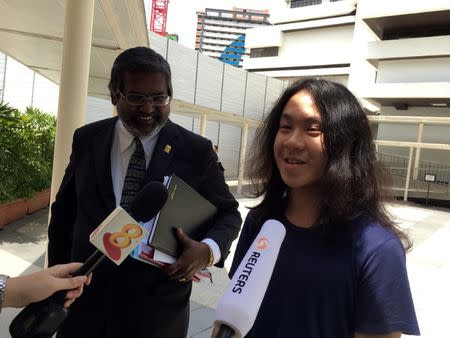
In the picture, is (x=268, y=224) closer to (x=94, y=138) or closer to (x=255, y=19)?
(x=94, y=138)

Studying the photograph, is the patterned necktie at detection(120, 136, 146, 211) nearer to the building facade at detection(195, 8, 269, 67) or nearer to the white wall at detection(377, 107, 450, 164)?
the white wall at detection(377, 107, 450, 164)

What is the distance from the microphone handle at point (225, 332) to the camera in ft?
3.03

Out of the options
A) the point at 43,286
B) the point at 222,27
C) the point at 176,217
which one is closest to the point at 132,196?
the point at 176,217

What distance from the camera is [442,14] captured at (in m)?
27.1

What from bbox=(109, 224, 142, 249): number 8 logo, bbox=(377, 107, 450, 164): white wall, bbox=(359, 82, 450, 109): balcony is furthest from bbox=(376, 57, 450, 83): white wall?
bbox=(109, 224, 142, 249): number 8 logo

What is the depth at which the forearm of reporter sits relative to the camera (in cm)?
116

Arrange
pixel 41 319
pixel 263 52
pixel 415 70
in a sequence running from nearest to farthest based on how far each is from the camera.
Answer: pixel 41 319, pixel 415 70, pixel 263 52

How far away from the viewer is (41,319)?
3.52 feet

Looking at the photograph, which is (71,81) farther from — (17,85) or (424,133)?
(424,133)

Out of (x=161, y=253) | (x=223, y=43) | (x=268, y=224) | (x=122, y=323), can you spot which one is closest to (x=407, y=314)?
(x=268, y=224)

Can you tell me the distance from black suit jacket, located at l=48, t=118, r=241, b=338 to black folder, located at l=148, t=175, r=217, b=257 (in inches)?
4.2

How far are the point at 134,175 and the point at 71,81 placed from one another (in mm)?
2373

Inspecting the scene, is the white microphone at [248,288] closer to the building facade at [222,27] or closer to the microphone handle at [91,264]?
the microphone handle at [91,264]

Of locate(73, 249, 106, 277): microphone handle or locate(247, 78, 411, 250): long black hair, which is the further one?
locate(247, 78, 411, 250): long black hair
